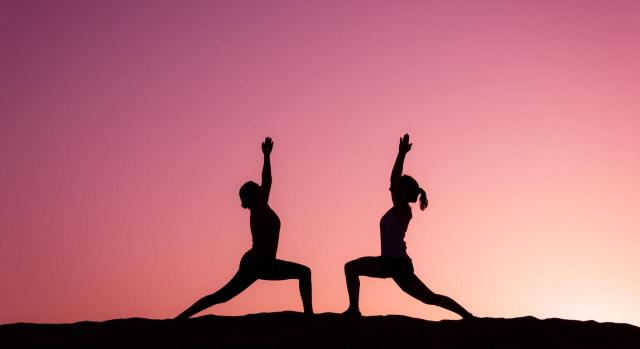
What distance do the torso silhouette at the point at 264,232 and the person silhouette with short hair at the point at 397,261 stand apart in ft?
3.41

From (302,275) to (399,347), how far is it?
82.1 inches

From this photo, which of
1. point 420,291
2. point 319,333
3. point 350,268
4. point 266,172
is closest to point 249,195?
point 266,172

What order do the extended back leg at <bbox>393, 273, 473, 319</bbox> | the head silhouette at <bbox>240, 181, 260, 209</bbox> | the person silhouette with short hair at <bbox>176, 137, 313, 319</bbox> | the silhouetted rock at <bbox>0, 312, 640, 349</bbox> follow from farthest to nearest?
the head silhouette at <bbox>240, 181, 260, 209</bbox> → the person silhouette with short hair at <bbox>176, 137, 313, 319</bbox> → the extended back leg at <bbox>393, 273, 473, 319</bbox> → the silhouetted rock at <bbox>0, 312, 640, 349</bbox>

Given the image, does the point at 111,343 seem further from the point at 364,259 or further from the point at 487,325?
the point at 487,325

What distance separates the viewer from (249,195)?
1286 cm

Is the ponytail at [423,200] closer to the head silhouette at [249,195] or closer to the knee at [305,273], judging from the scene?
the knee at [305,273]

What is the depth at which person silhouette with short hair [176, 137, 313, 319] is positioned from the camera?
41.6ft

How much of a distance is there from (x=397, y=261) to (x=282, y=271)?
155 centimetres

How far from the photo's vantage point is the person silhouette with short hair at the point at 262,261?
12680mm

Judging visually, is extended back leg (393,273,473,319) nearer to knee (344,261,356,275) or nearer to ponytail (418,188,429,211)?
knee (344,261,356,275)

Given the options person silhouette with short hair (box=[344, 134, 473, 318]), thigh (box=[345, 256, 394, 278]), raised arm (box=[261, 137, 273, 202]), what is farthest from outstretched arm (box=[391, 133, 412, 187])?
raised arm (box=[261, 137, 273, 202])

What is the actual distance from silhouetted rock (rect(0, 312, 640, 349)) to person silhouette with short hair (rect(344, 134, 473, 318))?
0.34m

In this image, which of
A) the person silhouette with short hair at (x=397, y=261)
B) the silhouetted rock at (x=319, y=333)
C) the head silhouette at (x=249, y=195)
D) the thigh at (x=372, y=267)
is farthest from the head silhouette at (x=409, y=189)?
the head silhouette at (x=249, y=195)

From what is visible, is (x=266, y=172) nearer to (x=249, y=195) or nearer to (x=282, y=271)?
(x=249, y=195)
